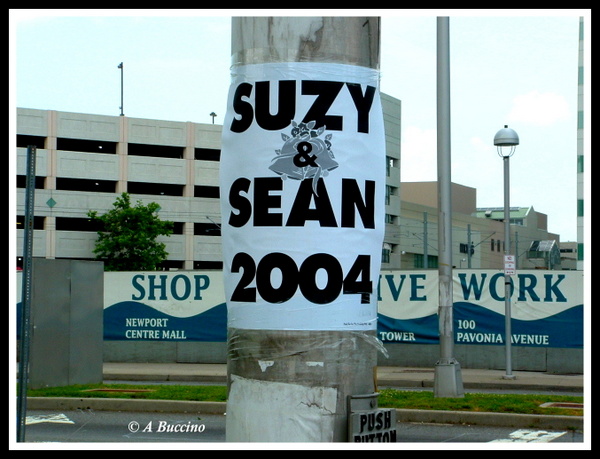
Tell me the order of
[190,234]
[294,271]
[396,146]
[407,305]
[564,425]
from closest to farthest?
[294,271]
[564,425]
[407,305]
[190,234]
[396,146]

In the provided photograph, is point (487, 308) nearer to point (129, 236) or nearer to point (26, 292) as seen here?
point (26, 292)

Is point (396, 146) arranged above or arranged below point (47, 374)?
above

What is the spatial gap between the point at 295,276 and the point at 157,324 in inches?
664

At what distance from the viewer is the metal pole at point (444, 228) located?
575 inches

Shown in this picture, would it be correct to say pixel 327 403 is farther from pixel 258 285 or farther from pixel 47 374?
pixel 47 374

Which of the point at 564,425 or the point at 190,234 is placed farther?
the point at 190,234

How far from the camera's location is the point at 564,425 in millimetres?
11859

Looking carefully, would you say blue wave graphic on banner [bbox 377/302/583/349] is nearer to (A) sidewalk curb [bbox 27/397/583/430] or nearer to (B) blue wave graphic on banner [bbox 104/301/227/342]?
(B) blue wave graphic on banner [bbox 104/301/227/342]

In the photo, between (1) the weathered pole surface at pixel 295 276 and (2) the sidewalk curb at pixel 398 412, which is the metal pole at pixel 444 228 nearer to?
(2) the sidewalk curb at pixel 398 412

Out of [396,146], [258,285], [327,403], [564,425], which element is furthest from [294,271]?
[396,146]

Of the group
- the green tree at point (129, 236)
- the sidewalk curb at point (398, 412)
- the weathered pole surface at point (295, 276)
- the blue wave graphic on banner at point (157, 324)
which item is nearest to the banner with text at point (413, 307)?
the blue wave graphic on banner at point (157, 324)

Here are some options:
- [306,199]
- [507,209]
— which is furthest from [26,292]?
[507,209]

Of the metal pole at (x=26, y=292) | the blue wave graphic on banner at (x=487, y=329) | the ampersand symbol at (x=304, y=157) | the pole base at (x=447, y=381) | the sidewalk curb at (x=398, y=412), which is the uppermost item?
the ampersand symbol at (x=304, y=157)

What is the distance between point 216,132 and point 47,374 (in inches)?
2692
